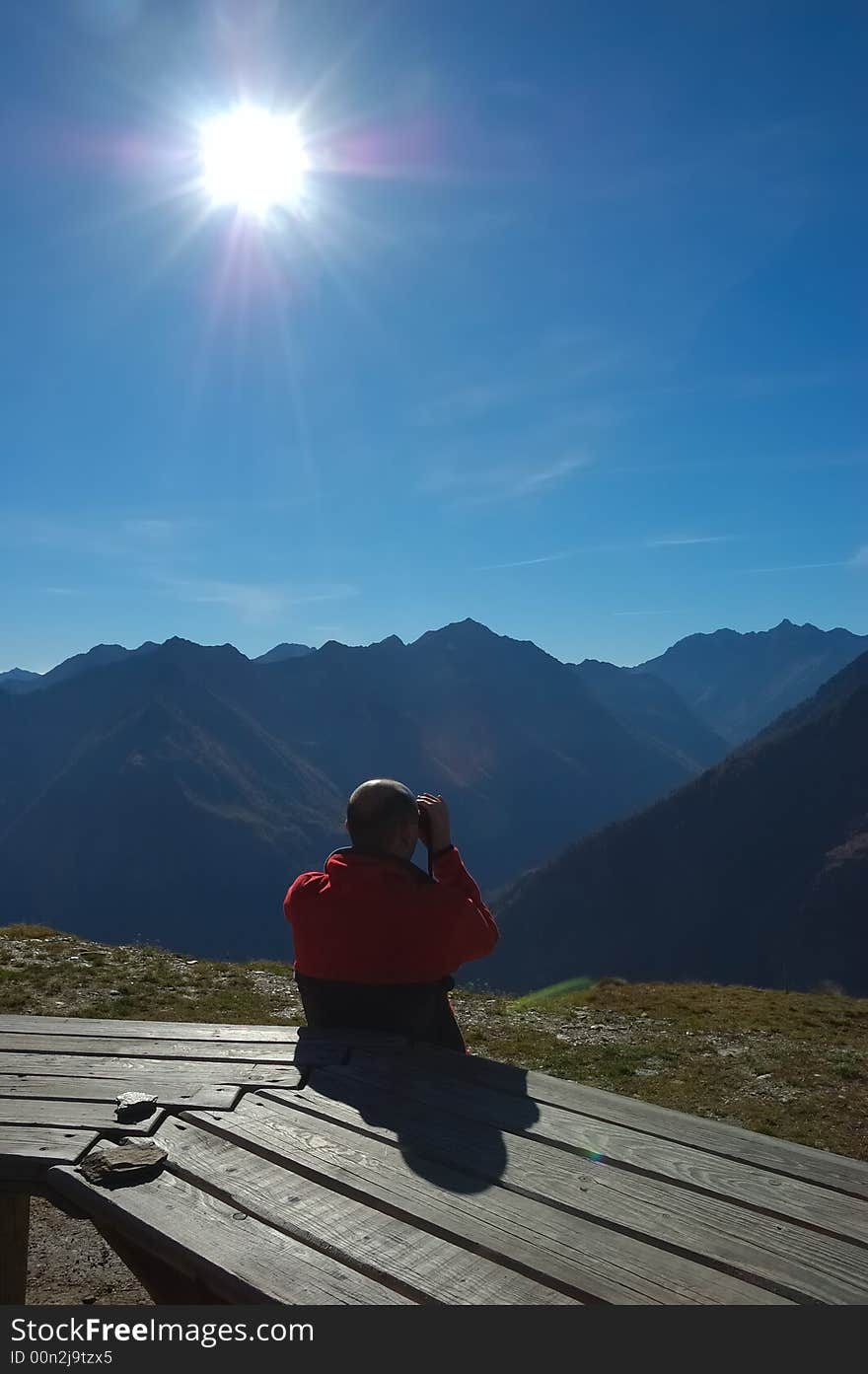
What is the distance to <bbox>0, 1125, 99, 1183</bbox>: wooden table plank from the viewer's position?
3.59 meters

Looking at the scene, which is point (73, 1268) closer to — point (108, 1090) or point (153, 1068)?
point (153, 1068)

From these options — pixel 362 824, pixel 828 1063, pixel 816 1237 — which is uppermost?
pixel 362 824

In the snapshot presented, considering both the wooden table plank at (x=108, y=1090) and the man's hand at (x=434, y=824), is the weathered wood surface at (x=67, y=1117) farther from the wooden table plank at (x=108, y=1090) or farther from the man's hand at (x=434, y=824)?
the man's hand at (x=434, y=824)

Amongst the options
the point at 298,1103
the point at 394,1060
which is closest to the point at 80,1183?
the point at 298,1103

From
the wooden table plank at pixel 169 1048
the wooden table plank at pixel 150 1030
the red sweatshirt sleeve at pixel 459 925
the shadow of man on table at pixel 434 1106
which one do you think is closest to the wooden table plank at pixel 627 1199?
the shadow of man on table at pixel 434 1106

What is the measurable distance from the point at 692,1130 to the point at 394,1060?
1.66 metres

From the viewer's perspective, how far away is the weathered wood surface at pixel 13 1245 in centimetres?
480

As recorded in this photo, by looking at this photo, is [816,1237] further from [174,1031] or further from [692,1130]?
[174,1031]

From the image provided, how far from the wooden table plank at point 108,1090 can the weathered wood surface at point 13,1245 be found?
0.94 m

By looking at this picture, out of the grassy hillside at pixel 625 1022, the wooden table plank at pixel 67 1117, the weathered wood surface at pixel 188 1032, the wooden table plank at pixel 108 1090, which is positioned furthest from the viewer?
the grassy hillside at pixel 625 1022

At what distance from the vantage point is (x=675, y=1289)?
2.68 meters

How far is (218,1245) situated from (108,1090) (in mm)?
1661

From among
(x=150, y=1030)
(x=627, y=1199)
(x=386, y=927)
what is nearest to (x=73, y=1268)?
(x=150, y=1030)

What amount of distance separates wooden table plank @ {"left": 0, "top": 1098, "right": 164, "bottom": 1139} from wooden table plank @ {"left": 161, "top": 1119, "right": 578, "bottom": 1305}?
231mm
